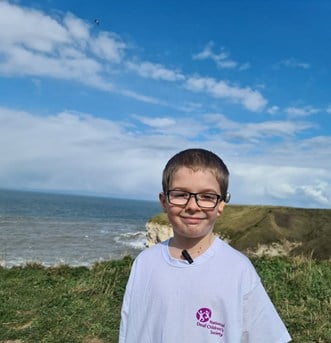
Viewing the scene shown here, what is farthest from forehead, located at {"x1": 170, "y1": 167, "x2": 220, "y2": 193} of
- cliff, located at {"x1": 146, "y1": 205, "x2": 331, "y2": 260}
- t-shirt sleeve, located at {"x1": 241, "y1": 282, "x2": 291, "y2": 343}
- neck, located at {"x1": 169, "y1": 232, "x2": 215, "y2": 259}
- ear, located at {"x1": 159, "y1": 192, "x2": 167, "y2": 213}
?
cliff, located at {"x1": 146, "y1": 205, "x2": 331, "y2": 260}

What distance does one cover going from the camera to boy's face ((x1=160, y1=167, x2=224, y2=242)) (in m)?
2.53

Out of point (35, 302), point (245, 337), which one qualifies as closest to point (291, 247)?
point (35, 302)

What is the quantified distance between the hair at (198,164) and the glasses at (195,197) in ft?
0.22

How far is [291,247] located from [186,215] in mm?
37000

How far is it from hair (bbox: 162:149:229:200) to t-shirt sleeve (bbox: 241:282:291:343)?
0.62m

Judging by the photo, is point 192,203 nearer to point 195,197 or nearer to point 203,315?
point 195,197

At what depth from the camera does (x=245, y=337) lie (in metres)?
2.48

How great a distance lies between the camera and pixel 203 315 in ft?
7.90

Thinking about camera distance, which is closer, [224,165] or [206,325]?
[206,325]

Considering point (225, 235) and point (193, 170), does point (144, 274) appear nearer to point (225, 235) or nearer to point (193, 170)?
point (193, 170)

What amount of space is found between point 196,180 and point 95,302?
6.43m

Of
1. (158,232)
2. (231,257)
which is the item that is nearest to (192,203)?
(231,257)

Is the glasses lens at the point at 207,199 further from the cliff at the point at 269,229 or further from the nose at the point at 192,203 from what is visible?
the cliff at the point at 269,229

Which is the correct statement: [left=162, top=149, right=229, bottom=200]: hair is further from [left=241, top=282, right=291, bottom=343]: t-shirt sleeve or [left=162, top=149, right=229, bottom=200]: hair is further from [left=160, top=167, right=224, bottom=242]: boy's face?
[left=241, top=282, right=291, bottom=343]: t-shirt sleeve
